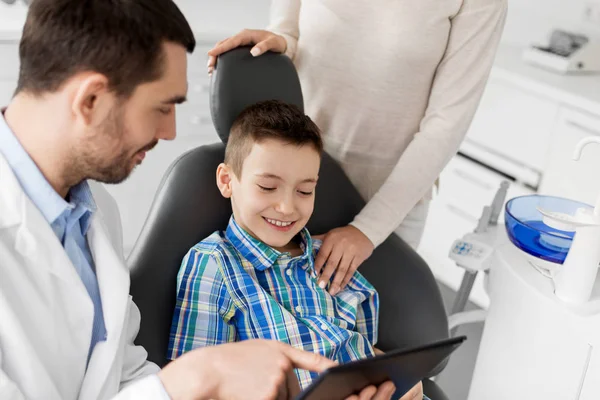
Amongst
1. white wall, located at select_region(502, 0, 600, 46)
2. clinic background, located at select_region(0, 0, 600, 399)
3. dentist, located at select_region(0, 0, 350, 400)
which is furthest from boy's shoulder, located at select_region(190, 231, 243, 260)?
white wall, located at select_region(502, 0, 600, 46)

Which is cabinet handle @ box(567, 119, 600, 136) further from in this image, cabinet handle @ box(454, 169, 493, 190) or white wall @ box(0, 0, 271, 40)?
white wall @ box(0, 0, 271, 40)

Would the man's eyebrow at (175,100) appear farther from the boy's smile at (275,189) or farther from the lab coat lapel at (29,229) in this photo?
the boy's smile at (275,189)

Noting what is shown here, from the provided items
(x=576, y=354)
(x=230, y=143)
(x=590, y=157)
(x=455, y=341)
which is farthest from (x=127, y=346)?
(x=590, y=157)

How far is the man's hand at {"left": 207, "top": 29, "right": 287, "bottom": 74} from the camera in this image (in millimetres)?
1533

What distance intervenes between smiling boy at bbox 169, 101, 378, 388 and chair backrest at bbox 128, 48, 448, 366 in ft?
0.12

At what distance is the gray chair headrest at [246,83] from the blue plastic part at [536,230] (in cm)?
58

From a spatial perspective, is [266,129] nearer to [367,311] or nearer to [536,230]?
[367,311]

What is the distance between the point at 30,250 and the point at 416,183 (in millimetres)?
879

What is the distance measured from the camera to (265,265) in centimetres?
147

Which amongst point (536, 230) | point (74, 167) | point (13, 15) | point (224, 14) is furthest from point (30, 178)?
point (224, 14)

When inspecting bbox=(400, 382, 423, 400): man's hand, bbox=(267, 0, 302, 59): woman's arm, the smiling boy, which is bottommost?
bbox=(400, 382, 423, 400): man's hand

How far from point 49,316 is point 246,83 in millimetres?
708

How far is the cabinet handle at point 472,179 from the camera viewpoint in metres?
2.95

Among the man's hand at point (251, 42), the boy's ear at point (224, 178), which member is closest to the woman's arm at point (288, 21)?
the man's hand at point (251, 42)
